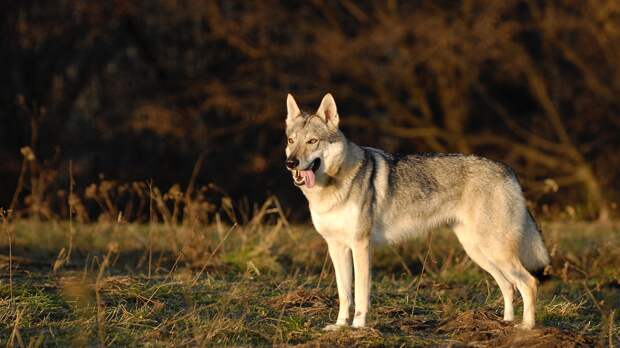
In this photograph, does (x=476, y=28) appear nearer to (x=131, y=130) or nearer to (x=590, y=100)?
(x=590, y=100)

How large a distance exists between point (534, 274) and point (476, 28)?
31.0 feet

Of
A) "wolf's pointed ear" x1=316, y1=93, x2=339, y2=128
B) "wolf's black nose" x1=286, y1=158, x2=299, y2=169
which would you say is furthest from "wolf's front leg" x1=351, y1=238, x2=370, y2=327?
"wolf's pointed ear" x1=316, y1=93, x2=339, y2=128

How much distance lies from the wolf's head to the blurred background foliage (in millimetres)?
9494

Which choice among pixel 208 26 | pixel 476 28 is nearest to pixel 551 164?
pixel 476 28

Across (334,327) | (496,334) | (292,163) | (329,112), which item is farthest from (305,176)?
(496,334)

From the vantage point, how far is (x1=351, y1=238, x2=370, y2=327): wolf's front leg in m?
5.82

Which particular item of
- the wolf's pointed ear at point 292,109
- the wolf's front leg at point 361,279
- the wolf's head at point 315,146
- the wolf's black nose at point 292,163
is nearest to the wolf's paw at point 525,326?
the wolf's front leg at point 361,279

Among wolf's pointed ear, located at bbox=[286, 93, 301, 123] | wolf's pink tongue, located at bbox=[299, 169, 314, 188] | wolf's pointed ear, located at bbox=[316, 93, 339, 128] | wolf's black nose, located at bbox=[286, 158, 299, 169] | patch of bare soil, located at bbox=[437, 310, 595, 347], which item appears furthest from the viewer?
wolf's pointed ear, located at bbox=[286, 93, 301, 123]

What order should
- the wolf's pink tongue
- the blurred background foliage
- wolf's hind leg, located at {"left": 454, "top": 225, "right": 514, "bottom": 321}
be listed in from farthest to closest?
the blurred background foliage
wolf's hind leg, located at {"left": 454, "top": 225, "right": 514, "bottom": 321}
the wolf's pink tongue

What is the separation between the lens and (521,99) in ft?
61.6

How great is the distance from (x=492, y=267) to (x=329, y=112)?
1782 millimetres

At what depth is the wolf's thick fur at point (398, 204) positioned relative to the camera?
6023 mm

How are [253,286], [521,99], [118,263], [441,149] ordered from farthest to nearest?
[521,99]
[441,149]
[118,263]
[253,286]

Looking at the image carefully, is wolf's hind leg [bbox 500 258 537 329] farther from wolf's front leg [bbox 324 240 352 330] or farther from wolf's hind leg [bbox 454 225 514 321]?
wolf's front leg [bbox 324 240 352 330]
